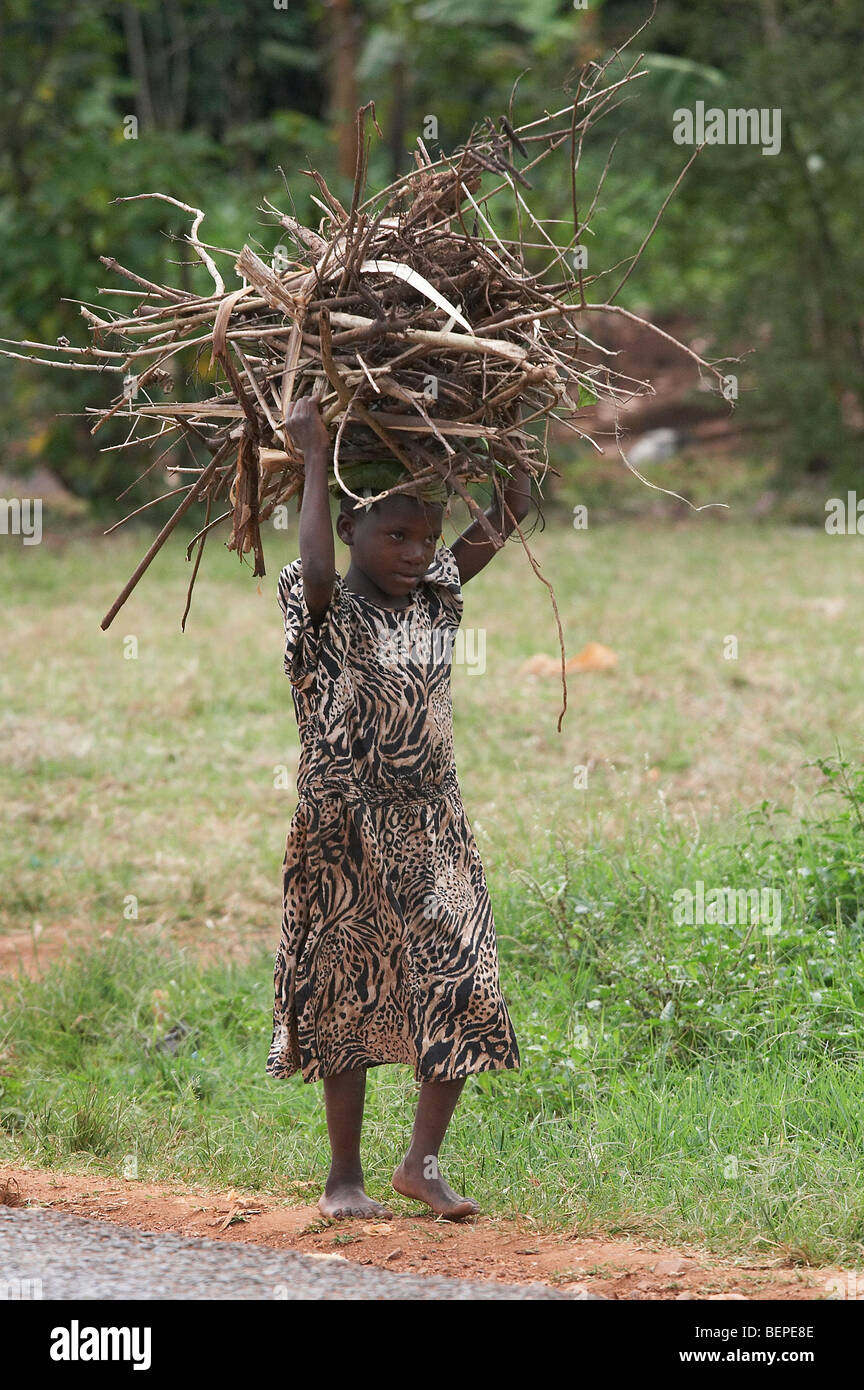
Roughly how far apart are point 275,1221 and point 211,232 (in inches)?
492

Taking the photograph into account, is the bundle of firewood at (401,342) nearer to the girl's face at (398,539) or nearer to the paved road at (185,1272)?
the girl's face at (398,539)

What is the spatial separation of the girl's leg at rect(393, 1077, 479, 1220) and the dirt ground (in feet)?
0.16

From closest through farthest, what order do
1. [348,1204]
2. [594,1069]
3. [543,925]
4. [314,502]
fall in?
[314,502], [348,1204], [594,1069], [543,925]

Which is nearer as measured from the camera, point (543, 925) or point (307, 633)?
point (307, 633)

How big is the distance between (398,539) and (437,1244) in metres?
1.49

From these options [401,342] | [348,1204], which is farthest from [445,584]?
[348,1204]

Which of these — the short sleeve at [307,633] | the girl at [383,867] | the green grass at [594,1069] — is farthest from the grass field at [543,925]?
the short sleeve at [307,633]

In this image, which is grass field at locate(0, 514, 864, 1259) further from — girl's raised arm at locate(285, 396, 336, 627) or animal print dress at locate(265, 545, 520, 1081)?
girl's raised arm at locate(285, 396, 336, 627)

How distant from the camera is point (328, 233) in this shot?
3.59 meters

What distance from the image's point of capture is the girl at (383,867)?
3.42 m

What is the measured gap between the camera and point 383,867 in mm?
3479

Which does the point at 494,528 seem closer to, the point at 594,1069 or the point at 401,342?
the point at 401,342

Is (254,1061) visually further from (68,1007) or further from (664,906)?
(664,906)
